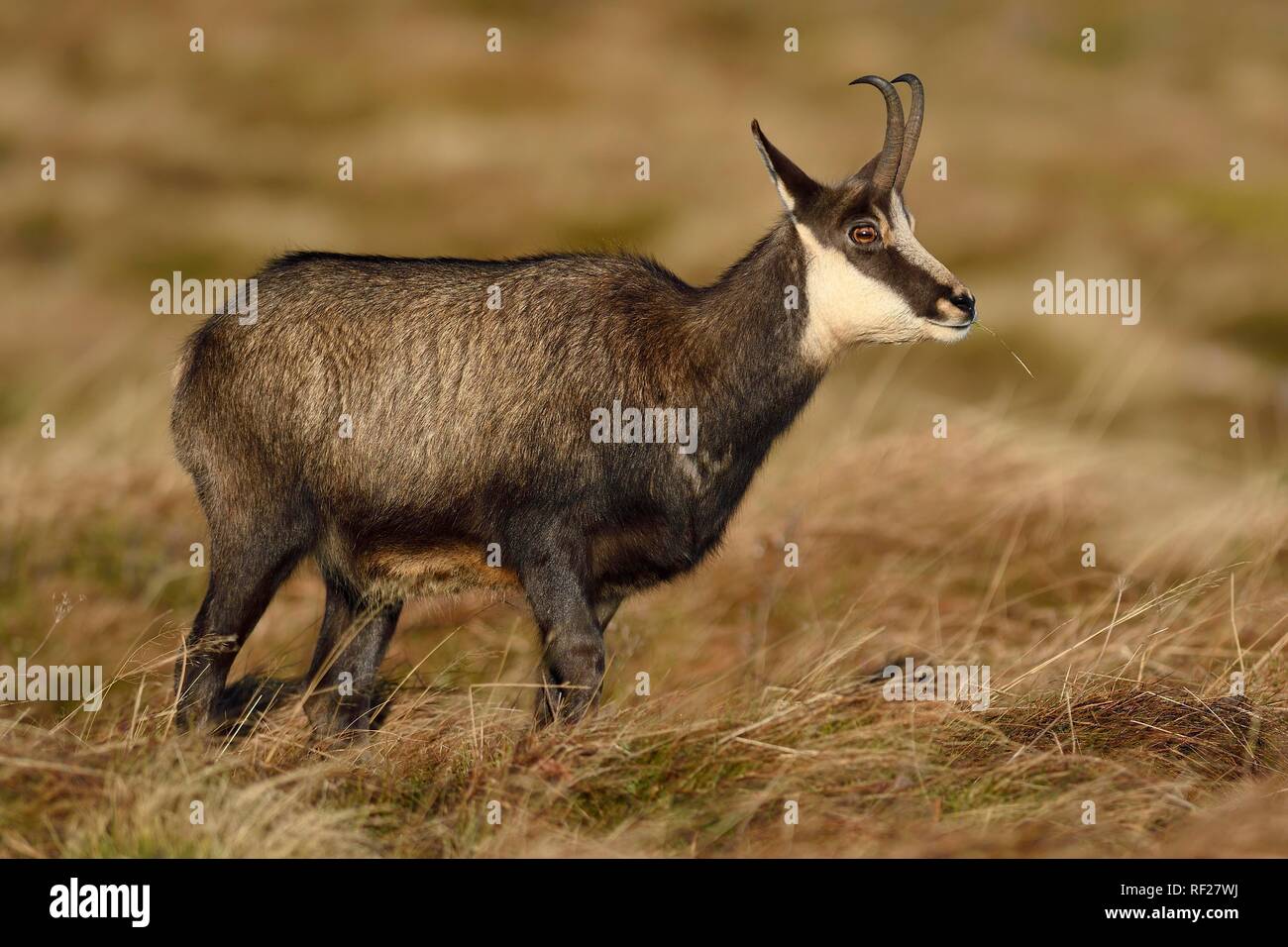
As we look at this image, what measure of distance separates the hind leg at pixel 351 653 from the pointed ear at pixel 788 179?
2.90 m

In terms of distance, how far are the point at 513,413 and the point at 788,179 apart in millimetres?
1792

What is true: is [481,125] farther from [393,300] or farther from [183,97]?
[393,300]

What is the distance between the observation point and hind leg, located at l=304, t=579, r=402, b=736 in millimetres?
8477

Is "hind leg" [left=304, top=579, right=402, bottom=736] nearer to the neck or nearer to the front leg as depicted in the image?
the front leg

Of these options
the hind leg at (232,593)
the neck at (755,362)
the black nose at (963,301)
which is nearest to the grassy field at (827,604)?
the hind leg at (232,593)

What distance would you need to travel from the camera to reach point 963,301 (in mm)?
7918

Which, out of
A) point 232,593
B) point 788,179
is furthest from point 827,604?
point 232,593

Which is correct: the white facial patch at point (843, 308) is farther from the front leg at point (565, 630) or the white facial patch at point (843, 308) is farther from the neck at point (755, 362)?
the front leg at point (565, 630)

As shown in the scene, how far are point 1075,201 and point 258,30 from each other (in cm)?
3068

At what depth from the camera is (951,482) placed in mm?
12125

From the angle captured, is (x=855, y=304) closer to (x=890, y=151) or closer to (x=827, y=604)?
(x=890, y=151)

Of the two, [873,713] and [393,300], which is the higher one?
[393,300]

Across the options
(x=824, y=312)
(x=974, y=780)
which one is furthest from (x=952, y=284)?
(x=974, y=780)

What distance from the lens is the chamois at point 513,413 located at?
7930 millimetres
